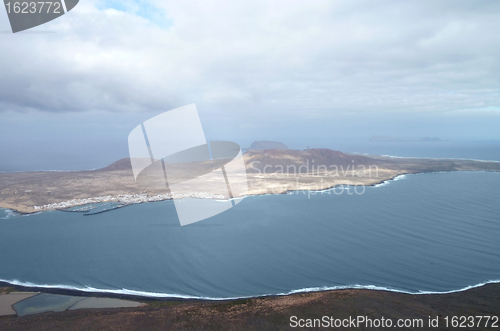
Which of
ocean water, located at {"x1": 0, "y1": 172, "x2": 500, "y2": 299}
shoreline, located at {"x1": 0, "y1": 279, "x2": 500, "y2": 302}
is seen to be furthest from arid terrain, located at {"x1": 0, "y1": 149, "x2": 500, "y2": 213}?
shoreline, located at {"x1": 0, "y1": 279, "x2": 500, "y2": 302}

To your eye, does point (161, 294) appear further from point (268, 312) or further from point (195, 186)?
point (195, 186)

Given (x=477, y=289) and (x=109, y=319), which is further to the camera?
(x=477, y=289)

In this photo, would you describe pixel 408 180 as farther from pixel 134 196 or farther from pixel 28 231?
pixel 28 231

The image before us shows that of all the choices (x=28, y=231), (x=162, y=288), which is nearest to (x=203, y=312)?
(x=162, y=288)

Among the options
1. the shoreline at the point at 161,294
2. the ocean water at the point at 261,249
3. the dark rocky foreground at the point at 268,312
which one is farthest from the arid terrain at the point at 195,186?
the dark rocky foreground at the point at 268,312

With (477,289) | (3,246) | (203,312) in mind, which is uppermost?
(3,246)

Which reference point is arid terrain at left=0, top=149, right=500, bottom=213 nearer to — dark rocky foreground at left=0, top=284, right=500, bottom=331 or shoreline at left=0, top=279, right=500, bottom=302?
shoreline at left=0, top=279, right=500, bottom=302

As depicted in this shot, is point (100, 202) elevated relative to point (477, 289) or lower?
elevated

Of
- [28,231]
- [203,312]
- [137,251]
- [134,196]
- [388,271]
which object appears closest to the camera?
[203,312]
